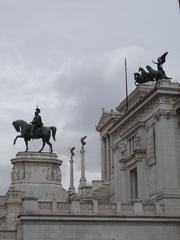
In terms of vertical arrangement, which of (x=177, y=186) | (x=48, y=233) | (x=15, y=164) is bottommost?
(x=48, y=233)

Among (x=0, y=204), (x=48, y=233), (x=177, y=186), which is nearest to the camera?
(x=48, y=233)

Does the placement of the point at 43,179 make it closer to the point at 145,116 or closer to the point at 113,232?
the point at 145,116

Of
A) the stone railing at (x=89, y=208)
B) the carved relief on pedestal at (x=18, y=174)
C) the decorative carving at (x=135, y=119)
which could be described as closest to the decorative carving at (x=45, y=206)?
the stone railing at (x=89, y=208)

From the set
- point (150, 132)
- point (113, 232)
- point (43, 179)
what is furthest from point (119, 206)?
point (43, 179)

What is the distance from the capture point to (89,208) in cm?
4025

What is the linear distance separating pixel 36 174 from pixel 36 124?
506cm

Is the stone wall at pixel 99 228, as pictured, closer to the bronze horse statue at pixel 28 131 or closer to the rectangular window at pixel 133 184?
the rectangular window at pixel 133 184

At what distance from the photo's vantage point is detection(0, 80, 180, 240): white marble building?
39.3 meters

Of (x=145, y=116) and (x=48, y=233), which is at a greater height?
(x=145, y=116)

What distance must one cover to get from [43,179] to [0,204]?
16.2 feet

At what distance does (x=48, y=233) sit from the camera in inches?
1527

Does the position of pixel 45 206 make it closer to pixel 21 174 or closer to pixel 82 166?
pixel 21 174

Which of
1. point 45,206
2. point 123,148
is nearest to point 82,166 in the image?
point 123,148

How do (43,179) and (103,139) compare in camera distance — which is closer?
(43,179)
